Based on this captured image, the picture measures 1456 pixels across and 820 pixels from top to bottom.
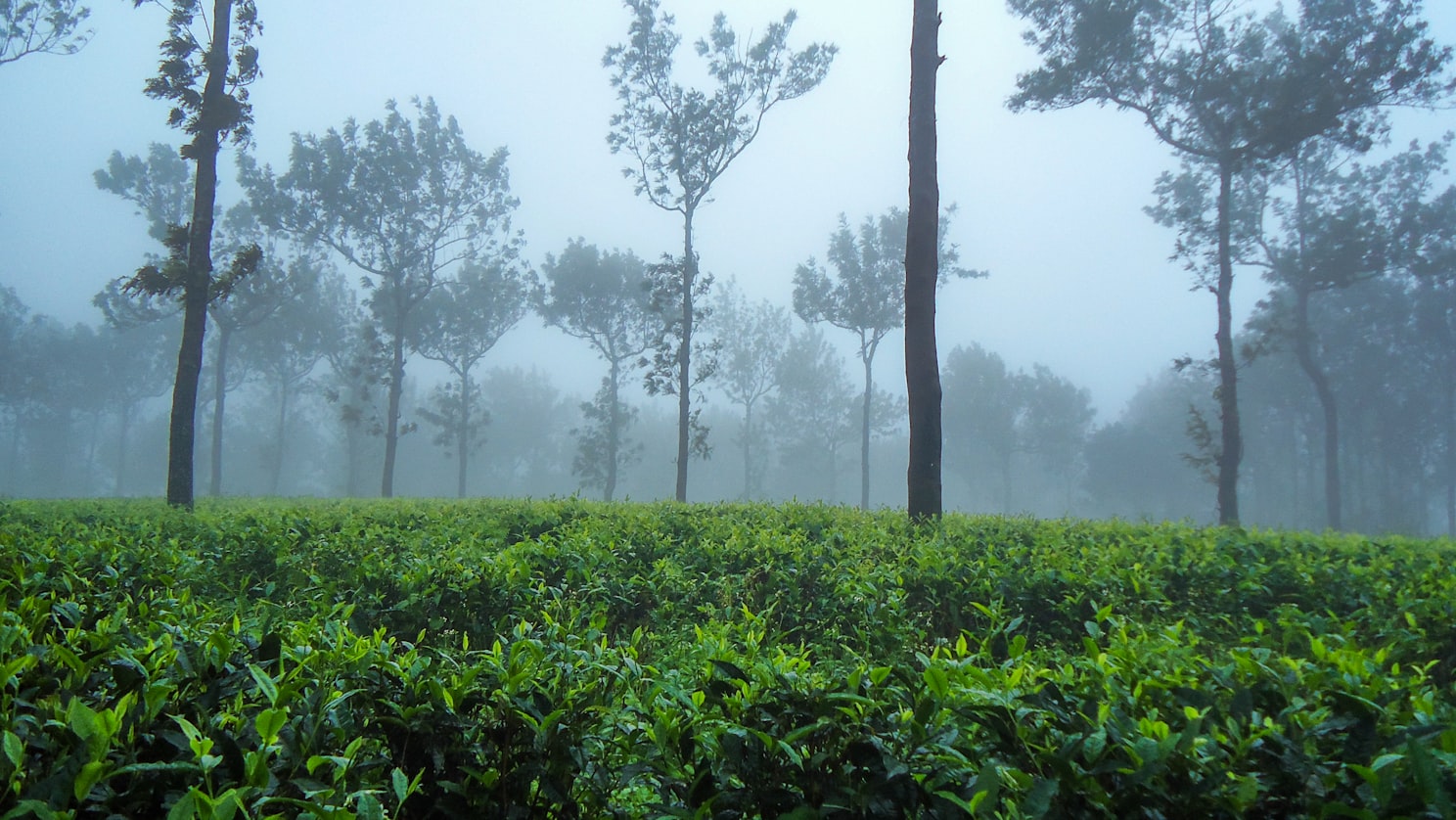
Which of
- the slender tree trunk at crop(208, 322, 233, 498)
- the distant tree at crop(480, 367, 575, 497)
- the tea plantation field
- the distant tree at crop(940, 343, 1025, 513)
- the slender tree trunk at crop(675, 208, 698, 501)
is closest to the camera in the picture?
the tea plantation field

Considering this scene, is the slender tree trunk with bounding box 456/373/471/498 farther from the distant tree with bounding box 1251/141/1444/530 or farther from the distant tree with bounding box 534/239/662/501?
the distant tree with bounding box 1251/141/1444/530

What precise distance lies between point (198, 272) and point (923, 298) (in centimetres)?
1230

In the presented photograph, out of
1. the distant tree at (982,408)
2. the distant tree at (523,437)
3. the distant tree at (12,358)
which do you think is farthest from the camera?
the distant tree at (523,437)

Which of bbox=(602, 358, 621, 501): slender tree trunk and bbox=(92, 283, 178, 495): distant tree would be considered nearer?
bbox=(602, 358, 621, 501): slender tree trunk

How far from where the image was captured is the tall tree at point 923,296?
27.4ft

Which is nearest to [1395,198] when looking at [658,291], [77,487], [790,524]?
[658,291]

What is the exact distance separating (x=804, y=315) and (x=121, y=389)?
157 feet

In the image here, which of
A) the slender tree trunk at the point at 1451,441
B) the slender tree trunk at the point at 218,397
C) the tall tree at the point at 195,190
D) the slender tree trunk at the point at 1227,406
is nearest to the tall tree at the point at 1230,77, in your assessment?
the slender tree trunk at the point at 1227,406

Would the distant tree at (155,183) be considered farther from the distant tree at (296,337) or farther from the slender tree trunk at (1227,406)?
the slender tree trunk at (1227,406)

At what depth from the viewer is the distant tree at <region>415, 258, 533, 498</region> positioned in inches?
1496

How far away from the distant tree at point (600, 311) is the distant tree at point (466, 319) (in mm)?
1936

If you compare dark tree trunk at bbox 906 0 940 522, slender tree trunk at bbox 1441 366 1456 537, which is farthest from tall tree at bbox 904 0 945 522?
slender tree trunk at bbox 1441 366 1456 537

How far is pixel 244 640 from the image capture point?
2.40 meters

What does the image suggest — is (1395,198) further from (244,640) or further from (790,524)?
(244,640)
